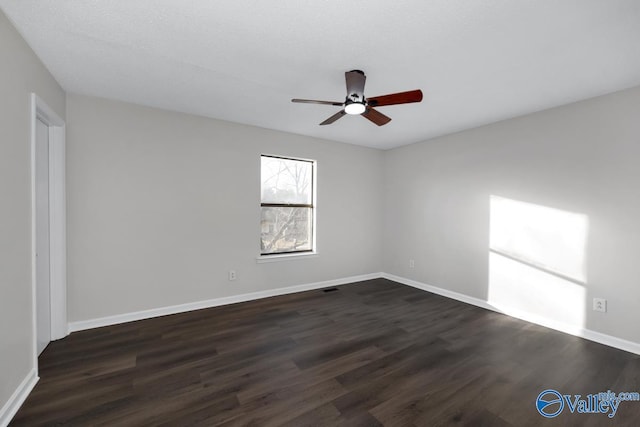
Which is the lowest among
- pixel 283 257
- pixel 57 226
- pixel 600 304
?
pixel 600 304

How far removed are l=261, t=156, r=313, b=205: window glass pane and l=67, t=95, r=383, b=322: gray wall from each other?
190 millimetres

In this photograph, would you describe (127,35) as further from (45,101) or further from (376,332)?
(376,332)

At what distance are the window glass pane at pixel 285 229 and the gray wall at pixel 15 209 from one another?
2.48 metres

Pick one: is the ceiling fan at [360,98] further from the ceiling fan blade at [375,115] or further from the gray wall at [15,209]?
the gray wall at [15,209]

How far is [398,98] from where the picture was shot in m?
2.14

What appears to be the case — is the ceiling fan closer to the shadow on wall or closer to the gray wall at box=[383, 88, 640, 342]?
the gray wall at box=[383, 88, 640, 342]

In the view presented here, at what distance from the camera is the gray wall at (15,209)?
164 centimetres

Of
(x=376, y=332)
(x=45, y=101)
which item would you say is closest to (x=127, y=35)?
(x=45, y=101)

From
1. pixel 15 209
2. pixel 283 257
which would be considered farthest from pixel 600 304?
pixel 15 209

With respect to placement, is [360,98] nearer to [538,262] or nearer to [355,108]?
[355,108]

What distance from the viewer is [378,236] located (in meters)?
5.27

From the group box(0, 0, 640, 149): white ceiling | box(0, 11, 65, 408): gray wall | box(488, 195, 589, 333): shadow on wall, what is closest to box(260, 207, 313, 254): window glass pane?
box(0, 0, 640, 149): white ceiling

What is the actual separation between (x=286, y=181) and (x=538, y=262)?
11.5ft

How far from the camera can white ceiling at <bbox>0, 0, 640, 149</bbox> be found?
163 centimetres
